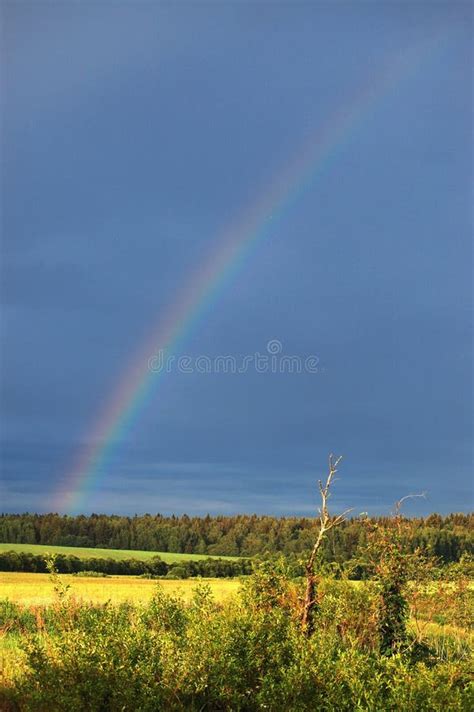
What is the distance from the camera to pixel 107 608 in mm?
12969

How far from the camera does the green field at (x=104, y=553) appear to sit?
76.5 meters

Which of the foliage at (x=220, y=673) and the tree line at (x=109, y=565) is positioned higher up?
the tree line at (x=109, y=565)

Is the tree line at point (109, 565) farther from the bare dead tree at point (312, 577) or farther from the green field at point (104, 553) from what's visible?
the bare dead tree at point (312, 577)

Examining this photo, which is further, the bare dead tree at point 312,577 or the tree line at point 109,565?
the tree line at point 109,565

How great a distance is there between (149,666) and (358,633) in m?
5.81

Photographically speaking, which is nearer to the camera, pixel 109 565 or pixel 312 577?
pixel 312 577

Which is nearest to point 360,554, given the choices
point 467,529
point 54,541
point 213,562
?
point 467,529

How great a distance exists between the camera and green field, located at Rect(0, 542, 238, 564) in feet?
251

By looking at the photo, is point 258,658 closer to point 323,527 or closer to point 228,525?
point 323,527

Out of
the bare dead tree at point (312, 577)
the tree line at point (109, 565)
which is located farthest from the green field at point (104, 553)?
the bare dead tree at point (312, 577)

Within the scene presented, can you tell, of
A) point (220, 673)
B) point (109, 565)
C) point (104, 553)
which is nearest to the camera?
point (220, 673)

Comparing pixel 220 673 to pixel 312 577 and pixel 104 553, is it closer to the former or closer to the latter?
pixel 312 577

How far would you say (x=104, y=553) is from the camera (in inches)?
3241

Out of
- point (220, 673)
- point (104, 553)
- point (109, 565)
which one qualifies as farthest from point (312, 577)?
point (104, 553)
